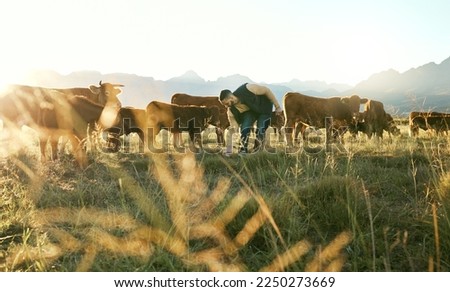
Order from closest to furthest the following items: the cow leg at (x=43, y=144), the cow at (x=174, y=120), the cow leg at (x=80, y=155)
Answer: the cow leg at (x=80, y=155) < the cow leg at (x=43, y=144) < the cow at (x=174, y=120)

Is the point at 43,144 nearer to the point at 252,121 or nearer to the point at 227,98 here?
the point at 227,98

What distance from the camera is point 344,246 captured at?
10.5 ft

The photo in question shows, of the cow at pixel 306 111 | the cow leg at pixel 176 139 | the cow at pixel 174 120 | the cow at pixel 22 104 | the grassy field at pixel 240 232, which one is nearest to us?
the grassy field at pixel 240 232

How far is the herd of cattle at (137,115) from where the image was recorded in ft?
28.4

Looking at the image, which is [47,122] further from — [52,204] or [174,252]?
[174,252]

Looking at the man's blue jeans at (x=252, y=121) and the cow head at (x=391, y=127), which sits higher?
the man's blue jeans at (x=252, y=121)

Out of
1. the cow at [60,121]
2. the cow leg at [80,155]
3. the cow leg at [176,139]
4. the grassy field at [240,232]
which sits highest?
the cow at [60,121]

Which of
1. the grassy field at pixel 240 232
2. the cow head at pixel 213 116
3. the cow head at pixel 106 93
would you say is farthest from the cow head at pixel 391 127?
the grassy field at pixel 240 232

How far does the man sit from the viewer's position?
35.5 feet

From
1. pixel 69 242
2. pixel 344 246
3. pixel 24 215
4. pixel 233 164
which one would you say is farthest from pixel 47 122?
pixel 344 246

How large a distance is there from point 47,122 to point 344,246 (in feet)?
23.5

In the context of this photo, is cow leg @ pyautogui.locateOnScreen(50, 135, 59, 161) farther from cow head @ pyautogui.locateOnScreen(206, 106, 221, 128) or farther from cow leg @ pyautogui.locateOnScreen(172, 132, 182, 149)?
cow head @ pyautogui.locateOnScreen(206, 106, 221, 128)

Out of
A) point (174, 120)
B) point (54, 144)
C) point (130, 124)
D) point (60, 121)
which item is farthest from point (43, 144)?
point (174, 120)

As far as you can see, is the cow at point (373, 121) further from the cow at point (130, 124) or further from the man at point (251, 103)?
the cow at point (130, 124)
